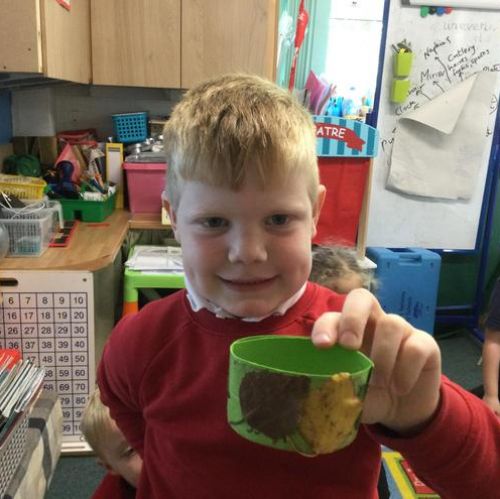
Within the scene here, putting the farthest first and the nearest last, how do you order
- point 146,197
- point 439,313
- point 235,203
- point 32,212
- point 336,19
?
point 439,313 < point 336,19 < point 146,197 < point 32,212 < point 235,203

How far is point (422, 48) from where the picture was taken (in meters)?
2.96

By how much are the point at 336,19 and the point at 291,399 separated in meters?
3.10

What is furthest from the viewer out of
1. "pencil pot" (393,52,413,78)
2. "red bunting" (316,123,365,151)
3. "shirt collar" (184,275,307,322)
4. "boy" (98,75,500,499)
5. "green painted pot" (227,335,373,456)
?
"pencil pot" (393,52,413,78)

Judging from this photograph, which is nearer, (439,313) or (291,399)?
(291,399)

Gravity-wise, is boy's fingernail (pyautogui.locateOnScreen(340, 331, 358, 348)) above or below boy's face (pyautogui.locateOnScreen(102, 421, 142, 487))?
above

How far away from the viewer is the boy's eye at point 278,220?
0.65 meters

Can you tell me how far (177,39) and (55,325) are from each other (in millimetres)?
1382

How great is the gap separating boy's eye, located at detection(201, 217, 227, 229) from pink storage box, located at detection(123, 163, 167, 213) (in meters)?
1.81

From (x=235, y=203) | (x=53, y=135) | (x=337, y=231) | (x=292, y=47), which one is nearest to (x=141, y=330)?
(x=235, y=203)

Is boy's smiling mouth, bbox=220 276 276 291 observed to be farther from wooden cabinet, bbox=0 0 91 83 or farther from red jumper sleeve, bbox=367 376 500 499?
wooden cabinet, bbox=0 0 91 83

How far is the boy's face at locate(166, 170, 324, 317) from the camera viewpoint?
639 millimetres

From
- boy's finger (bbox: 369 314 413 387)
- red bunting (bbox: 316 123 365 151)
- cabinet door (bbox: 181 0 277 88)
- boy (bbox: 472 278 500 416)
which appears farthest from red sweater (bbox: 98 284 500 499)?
cabinet door (bbox: 181 0 277 88)

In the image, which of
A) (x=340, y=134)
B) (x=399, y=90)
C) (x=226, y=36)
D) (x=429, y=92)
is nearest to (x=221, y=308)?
(x=340, y=134)

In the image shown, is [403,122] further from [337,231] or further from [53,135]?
[53,135]
